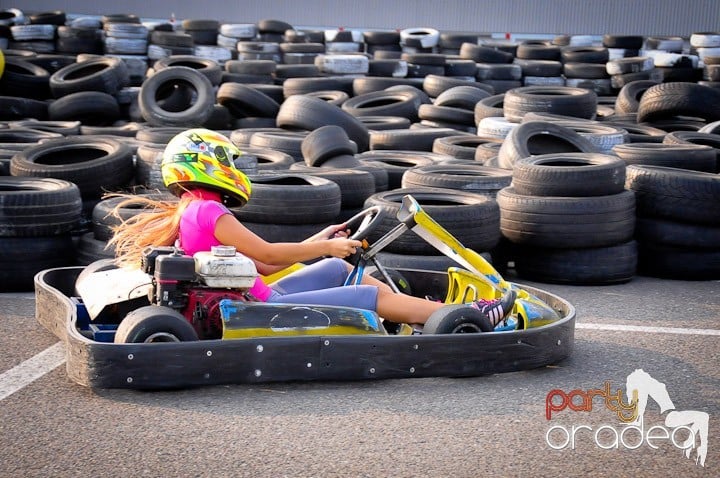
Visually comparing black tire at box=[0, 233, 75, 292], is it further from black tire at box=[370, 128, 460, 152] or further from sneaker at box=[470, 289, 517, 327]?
black tire at box=[370, 128, 460, 152]

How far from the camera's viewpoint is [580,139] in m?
8.10

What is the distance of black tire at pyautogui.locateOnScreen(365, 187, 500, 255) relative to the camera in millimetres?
6199

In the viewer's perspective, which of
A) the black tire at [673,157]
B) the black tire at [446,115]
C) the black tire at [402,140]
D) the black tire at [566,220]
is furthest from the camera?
the black tire at [446,115]

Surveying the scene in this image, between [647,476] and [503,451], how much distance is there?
1.62 ft

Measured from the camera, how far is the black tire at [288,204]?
6.32 metres

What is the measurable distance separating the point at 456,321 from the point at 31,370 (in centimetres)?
186

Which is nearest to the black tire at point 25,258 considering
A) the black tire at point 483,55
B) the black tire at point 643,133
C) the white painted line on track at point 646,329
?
the white painted line on track at point 646,329

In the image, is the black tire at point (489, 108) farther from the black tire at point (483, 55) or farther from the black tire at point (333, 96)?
the black tire at point (483, 55)

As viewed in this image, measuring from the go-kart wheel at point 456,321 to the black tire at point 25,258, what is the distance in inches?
112

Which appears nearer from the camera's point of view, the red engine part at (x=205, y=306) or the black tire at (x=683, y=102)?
the red engine part at (x=205, y=306)

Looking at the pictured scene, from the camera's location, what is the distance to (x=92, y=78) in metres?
11.7

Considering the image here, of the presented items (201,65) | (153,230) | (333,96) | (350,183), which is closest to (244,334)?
(153,230)

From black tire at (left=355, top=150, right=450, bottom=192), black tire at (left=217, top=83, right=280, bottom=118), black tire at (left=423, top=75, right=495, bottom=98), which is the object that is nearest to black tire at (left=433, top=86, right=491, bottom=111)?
black tire at (left=423, top=75, right=495, bottom=98)

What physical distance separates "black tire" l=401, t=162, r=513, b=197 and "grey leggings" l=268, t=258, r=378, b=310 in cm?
244
